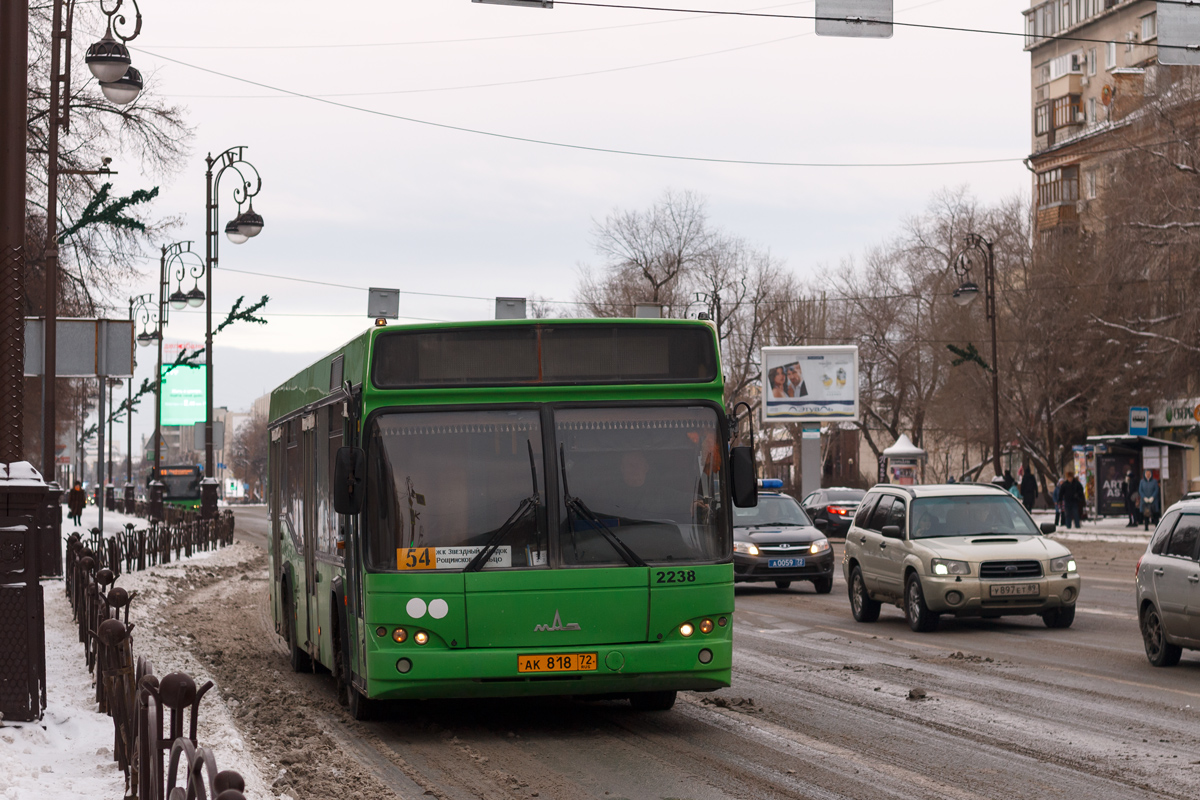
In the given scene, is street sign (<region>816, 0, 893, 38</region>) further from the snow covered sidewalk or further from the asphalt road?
the snow covered sidewalk

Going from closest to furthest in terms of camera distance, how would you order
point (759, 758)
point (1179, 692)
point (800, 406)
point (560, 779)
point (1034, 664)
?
point (560, 779) < point (759, 758) < point (1179, 692) < point (1034, 664) < point (800, 406)

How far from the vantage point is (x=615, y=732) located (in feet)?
34.0

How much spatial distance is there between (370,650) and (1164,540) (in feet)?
25.1

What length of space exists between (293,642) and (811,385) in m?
51.0

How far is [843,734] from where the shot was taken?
998 cm

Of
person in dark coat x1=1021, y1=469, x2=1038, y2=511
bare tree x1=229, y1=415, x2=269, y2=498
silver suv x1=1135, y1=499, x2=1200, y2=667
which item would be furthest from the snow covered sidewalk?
bare tree x1=229, y1=415, x2=269, y2=498

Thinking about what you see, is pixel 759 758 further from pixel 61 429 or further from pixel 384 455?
pixel 61 429

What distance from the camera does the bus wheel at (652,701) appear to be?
11.3m

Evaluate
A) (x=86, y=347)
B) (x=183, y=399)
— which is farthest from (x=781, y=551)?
(x=183, y=399)

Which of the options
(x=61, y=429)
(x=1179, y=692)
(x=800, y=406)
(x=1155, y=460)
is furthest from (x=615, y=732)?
(x=800, y=406)

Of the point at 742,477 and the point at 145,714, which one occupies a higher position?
the point at 742,477

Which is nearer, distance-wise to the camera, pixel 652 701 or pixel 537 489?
pixel 537 489

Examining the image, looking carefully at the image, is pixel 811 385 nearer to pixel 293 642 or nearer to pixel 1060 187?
pixel 1060 187

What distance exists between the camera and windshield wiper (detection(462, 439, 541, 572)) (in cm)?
1000
